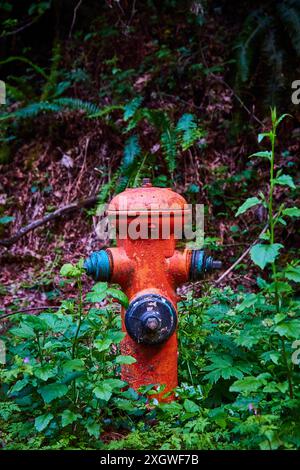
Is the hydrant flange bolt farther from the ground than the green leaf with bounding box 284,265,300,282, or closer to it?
closer to it

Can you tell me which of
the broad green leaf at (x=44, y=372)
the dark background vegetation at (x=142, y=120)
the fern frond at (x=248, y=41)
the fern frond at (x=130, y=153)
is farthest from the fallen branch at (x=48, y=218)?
the broad green leaf at (x=44, y=372)

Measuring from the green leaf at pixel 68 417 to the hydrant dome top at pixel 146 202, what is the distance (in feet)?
3.09

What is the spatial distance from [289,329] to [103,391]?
0.79m

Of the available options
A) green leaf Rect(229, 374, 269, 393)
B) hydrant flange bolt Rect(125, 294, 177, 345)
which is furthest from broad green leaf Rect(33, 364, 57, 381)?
green leaf Rect(229, 374, 269, 393)

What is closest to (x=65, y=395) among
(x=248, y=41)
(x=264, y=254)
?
(x=264, y=254)

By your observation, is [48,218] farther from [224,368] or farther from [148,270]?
[224,368]

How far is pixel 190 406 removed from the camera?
7.25ft

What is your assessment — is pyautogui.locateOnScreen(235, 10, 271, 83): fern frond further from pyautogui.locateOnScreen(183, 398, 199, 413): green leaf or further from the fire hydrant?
pyautogui.locateOnScreen(183, 398, 199, 413): green leaf

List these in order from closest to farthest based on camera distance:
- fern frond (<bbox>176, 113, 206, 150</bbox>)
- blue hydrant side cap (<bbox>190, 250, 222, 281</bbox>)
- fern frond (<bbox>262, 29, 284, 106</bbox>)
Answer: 1. blue hydrant side cap (<bbox>190, 250, 222, 281</bbox>)
2. fern frond (<bbox>176, 113, 206, 150</bbox>)
3. fern frond (<bbox>262, 29, 284, 106</bbox>)

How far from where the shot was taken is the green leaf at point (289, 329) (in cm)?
185

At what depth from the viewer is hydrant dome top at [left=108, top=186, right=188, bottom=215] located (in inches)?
93.7

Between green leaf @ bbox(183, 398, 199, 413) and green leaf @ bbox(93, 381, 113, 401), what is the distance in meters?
0.40

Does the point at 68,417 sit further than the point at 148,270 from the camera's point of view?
No

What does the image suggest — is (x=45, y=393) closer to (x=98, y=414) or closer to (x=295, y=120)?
(x=98, y=414)
